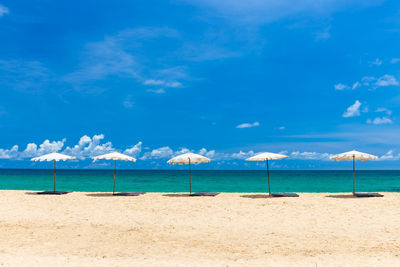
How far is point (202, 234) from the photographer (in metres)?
10.0

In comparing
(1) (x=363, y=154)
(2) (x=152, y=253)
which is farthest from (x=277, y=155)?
(2) (x=152, y=253)

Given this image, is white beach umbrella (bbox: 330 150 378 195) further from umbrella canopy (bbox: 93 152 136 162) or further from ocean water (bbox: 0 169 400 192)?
ocean water (bbox: 0 169 400 192)

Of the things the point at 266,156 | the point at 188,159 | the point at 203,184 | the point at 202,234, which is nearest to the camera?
the point at 202,234

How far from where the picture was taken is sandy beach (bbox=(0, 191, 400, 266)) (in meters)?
7.72

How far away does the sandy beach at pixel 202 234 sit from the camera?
7721mm

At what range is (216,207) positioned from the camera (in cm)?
1497

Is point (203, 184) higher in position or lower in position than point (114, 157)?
lower

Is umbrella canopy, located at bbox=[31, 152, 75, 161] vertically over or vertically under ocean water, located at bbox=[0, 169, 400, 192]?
over

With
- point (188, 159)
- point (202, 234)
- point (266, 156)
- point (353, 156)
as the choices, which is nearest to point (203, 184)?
point (188, 159)

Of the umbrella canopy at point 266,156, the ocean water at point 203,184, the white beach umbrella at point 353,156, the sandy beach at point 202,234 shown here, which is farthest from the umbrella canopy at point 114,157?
the ocean water at point 203,184

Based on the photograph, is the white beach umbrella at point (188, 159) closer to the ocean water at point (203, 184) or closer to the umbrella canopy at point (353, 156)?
the umbrella canopy at point (353, 156)

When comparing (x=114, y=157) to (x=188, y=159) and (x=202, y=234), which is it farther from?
(x=202, y=234)

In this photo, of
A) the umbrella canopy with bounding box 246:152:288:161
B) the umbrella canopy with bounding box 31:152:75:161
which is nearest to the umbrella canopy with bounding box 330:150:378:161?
the umbrella canopy with bounding box 246:152:288:161

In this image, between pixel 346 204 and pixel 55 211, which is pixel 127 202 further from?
pixel 346 204
